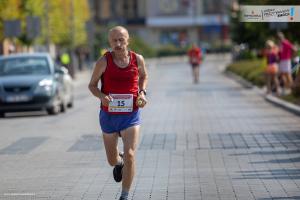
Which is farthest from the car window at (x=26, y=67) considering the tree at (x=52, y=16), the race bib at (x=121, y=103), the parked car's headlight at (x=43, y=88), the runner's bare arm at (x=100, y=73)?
the tree at (x=52, y=16)

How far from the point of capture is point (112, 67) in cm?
909

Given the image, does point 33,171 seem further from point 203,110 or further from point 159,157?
point 203,110

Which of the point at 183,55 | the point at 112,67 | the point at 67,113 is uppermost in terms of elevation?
the point at 112,67

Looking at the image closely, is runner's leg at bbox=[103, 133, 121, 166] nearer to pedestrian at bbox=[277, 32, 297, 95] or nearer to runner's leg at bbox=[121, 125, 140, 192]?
runner's leg at bbox=[121, 125, 140, 192]

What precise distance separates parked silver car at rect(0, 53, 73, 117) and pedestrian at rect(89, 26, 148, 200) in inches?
561

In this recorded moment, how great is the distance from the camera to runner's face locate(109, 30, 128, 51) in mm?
9008

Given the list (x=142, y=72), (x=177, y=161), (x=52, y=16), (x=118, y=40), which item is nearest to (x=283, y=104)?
(x=177, y=161)

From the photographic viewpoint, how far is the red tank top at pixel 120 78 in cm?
909

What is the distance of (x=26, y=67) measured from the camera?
2433 cm

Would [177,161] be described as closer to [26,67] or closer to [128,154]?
[128,154]

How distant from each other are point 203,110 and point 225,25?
102 meters

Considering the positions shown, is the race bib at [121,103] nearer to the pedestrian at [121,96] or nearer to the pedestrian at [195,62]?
the pedestrian at [121,96]

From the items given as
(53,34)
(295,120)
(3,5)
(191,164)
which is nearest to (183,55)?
(53,34)

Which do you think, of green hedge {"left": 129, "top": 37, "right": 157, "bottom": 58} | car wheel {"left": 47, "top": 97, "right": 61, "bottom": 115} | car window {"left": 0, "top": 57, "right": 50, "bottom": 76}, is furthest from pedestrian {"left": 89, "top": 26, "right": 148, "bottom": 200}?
green hedge {"left": 129, "top": 37, "right": 157, "bottom": 58}
